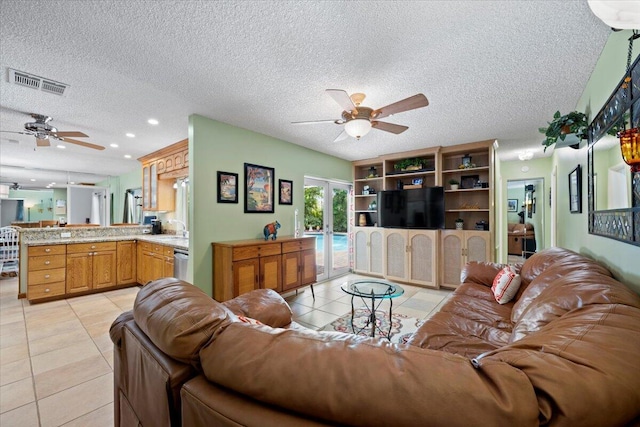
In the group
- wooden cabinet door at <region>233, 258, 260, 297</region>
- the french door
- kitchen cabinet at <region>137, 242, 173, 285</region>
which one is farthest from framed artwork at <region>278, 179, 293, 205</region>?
kitchen cabinet at <region>137, 242, 173, 285</region>

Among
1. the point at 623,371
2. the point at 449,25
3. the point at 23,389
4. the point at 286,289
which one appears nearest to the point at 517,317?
the point at 623,371

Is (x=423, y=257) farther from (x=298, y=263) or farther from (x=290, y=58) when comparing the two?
(x=290, y=58)

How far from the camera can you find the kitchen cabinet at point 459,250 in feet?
14.5

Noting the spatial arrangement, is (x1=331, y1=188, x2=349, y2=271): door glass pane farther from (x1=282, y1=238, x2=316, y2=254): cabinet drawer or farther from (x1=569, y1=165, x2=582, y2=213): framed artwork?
(x1=569, y1=165, x2=582, y2=213): framed artwork

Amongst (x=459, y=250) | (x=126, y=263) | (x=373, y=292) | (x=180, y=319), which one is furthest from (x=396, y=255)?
(x=126, y=263)

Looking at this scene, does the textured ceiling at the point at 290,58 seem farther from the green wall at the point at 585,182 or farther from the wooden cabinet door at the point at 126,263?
the wooden cabinet door at the point at 126,263

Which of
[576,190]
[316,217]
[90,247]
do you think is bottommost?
[90,247]

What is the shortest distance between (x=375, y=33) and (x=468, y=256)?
157 inches

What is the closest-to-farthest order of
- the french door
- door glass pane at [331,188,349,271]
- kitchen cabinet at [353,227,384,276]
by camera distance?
the french door → kitchen cabinet at [353,227,384,276] → door glass pane at [331,188,349,271]

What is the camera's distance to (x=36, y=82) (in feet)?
7.98

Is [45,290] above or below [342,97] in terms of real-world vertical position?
below

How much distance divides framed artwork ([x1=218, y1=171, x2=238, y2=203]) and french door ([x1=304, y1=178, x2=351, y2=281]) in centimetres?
158

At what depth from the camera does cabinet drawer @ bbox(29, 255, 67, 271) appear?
12.5 feet

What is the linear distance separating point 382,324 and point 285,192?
2.51 m
